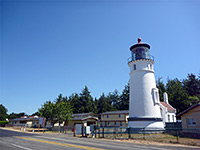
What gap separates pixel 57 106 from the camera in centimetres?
3481

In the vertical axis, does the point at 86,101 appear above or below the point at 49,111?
above

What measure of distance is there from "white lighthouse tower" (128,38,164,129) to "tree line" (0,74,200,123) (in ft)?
61.4

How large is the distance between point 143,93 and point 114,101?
5938 centimetres

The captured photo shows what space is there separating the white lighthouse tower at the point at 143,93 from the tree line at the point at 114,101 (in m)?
18.7

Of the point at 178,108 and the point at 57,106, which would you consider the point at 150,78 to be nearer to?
the point at 57,106

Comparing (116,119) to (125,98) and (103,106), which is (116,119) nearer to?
(125,98)

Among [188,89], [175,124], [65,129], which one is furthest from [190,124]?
[188,89]

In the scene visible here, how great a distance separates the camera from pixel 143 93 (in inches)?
937

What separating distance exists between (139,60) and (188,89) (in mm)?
44463

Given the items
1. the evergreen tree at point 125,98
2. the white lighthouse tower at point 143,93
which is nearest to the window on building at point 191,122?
the white lighthouse tower at point 143,93

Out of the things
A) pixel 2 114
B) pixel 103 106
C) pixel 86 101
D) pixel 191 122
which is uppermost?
pixel 86 101

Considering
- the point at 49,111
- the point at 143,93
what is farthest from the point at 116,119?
the point at 143,93

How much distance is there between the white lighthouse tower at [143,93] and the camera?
74.8ft

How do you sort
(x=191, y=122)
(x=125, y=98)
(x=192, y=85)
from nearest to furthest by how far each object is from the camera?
1. (x=191, y=122)
2. (x=192, y=85)
3. (x=125, y=98)
